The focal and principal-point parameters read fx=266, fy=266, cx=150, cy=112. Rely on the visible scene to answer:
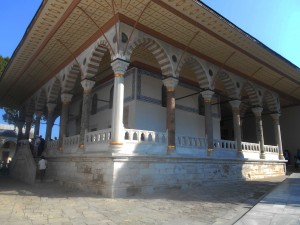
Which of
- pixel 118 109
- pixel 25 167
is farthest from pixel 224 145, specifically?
pixel 25 167

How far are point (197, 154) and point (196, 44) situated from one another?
3.75 m

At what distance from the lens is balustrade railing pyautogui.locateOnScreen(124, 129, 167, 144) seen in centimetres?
740

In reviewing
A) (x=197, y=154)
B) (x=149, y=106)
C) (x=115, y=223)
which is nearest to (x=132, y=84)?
(x=149, y=106)

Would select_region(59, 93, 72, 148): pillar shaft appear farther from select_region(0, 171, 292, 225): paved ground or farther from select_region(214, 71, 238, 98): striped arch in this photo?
select_region(214, 71, 238, 98): striped arch

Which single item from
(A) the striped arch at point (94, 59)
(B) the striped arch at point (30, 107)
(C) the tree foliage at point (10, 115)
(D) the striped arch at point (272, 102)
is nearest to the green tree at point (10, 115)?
(C) the tree foliage at point (10, 115)

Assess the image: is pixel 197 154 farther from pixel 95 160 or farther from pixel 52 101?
pixel 52 101

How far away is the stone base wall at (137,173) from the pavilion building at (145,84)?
0.10 feet

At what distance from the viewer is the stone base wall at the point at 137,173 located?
6840 millimetres

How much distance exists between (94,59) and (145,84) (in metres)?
2.54

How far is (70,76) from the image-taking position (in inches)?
408

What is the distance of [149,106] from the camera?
10578 millimetres

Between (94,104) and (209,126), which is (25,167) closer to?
(94,104)

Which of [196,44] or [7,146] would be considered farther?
[7,146]

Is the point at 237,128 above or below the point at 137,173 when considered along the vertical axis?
above
